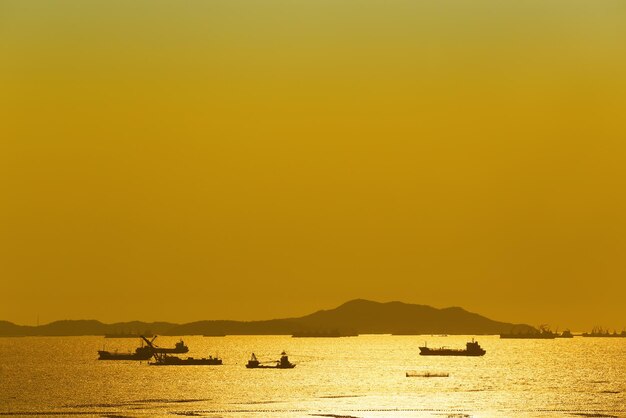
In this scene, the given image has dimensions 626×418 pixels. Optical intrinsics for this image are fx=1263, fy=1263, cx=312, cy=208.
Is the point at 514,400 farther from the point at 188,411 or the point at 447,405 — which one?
the point at 188,411

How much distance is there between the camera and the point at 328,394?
561ft

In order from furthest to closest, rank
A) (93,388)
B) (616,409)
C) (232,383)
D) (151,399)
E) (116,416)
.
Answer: (232,383), (93,388), (151,399), (616,409), (116,416)

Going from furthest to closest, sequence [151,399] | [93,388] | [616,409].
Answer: [93,388] < [151,399] < [616,409]

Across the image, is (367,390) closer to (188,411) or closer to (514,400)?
(514,400)

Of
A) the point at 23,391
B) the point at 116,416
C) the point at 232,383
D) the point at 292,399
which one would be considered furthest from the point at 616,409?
the point at 23,391

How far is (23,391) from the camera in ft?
595

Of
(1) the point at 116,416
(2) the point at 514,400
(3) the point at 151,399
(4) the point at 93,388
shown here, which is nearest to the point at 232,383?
(4) the point at 93,388

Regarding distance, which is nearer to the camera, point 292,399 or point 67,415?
point 67,415

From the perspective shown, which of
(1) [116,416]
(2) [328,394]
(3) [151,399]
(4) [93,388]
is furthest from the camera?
(4) [93,388]

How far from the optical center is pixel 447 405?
15075 cm

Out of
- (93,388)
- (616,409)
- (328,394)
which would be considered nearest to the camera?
(616,409)

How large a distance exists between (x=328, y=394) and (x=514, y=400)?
83.8ft

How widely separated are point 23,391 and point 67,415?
47.0 m

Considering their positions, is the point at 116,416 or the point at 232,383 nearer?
the point at 116,416
